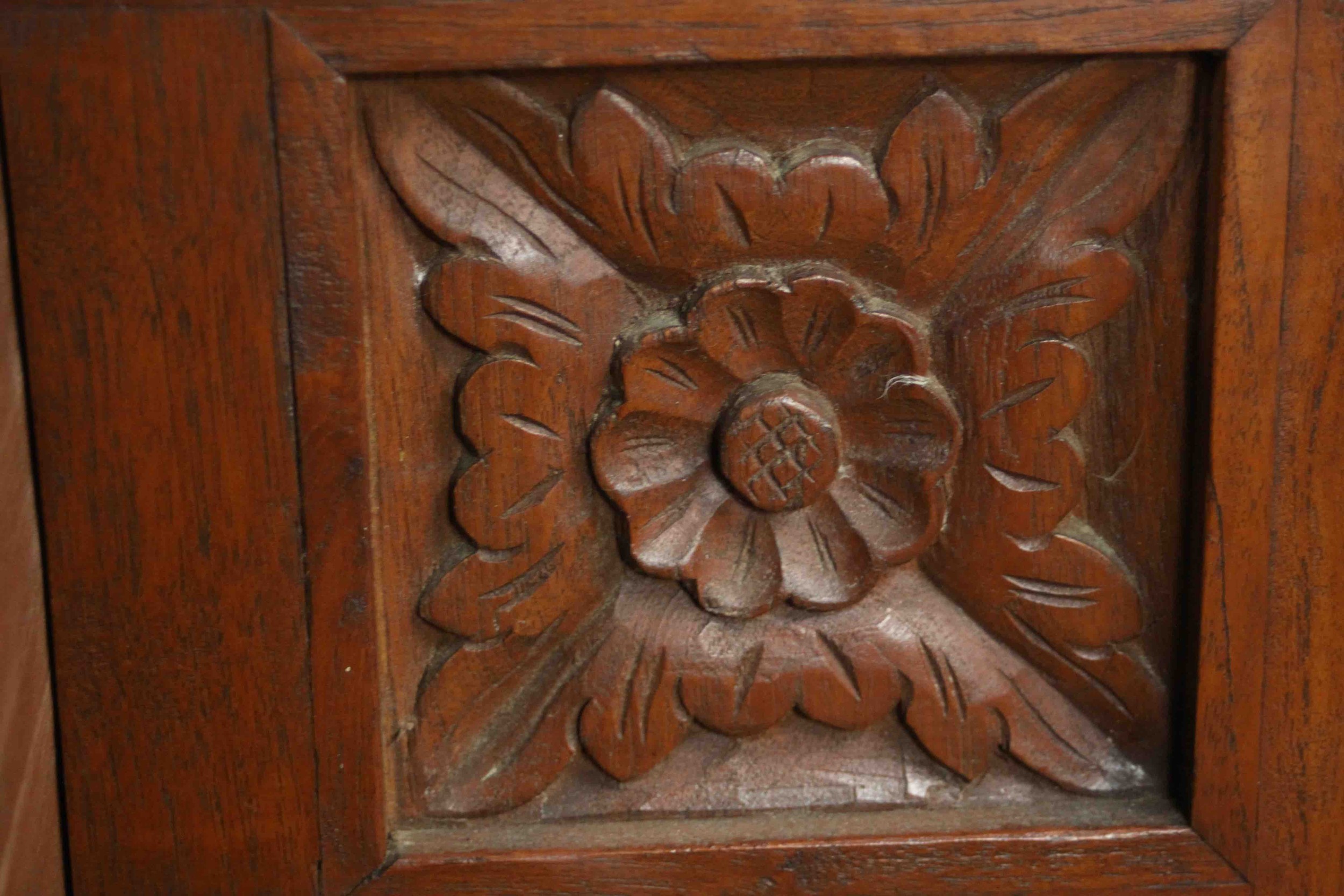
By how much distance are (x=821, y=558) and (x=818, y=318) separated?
117 millimetres

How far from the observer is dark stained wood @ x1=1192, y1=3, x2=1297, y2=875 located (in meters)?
0.58

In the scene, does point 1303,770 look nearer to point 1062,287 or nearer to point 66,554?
point 1062,287

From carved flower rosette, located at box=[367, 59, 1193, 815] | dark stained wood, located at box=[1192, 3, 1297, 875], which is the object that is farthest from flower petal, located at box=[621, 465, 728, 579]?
dark stained wood, located at box=[1192, 3, 1297, 875]

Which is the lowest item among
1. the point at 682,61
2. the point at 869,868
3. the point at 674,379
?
the point at 869,868

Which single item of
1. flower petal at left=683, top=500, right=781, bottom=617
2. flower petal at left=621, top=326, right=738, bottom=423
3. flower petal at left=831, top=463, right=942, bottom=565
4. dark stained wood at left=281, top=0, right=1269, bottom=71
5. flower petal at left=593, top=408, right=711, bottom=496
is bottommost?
flower petal at left=683, top=500, right=781, bottom=617

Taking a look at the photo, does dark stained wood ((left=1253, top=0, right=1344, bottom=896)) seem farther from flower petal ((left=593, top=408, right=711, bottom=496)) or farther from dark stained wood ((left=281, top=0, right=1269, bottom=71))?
flower petal ((left=593, top=408, right=711, bottom=496))

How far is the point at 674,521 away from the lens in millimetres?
637

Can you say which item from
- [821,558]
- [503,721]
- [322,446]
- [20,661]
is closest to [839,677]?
[821,558]

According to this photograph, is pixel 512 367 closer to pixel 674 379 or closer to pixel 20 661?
pixel 674 379

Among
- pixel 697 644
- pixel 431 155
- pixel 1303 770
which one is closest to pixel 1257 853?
pixel 1303 770

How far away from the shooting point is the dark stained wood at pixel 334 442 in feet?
1.86

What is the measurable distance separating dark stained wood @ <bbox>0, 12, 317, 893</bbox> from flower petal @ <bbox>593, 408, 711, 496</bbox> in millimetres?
142

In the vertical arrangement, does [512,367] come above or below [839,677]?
above

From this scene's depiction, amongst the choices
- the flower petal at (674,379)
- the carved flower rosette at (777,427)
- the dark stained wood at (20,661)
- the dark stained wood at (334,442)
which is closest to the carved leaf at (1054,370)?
the carved flower rosette at (777,427)
